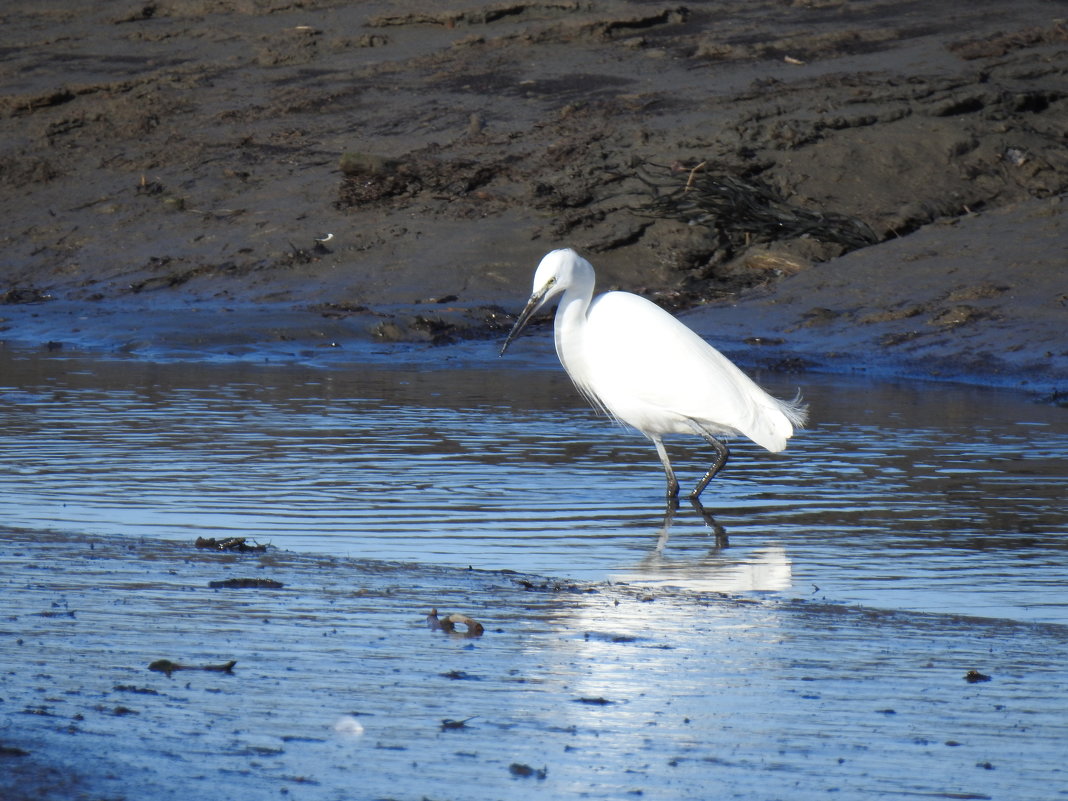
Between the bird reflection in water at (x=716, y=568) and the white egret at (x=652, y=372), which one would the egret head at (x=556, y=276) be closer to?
the white egret at (x=652, y=372)

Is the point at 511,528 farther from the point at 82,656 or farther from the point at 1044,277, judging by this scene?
the point at 1044,277

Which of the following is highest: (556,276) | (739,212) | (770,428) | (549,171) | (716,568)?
(556,276)

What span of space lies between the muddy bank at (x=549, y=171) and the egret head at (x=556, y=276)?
13.9ft

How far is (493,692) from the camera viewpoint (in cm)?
379

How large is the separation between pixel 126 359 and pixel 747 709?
962 cm

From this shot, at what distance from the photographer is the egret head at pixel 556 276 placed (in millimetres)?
7422

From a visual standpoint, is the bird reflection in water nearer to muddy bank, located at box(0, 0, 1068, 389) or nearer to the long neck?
the long neck

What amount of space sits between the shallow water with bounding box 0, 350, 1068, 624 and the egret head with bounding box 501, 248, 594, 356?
77cm

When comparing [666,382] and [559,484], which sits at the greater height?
[666,382]

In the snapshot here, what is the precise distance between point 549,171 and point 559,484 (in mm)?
8867

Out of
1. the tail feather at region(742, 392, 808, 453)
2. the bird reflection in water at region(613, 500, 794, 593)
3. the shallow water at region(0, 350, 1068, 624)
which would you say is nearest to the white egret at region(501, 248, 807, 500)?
the tail feather at region(742, 392, 808, 453)

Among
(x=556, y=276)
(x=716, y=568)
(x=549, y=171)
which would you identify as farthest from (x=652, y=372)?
(x=549, y=171)

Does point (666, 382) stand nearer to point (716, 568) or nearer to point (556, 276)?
point (556, 276)

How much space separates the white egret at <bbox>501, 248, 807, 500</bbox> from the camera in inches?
284
